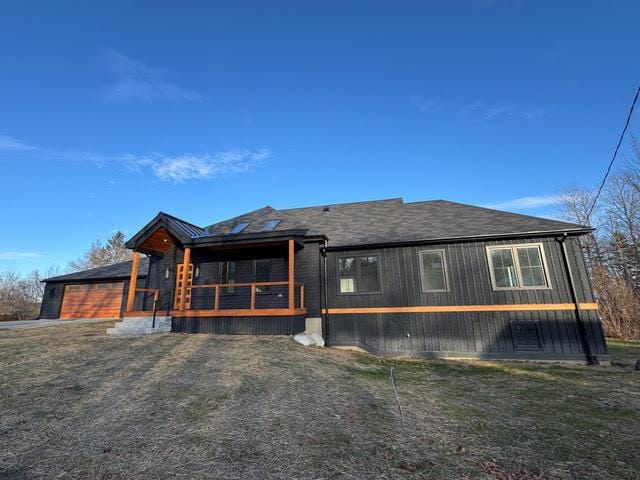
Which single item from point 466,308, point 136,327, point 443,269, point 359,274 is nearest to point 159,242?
point 136,327

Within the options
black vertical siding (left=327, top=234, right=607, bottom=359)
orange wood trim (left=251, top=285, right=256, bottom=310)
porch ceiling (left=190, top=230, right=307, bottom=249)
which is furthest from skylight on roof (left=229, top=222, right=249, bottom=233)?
black vertical siding (left=327, top=234, right=607, bottom=359)

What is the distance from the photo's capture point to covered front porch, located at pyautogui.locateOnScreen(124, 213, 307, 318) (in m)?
11.3

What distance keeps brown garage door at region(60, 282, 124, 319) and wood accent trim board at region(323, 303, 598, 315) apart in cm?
1556

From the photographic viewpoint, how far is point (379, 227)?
12.8m

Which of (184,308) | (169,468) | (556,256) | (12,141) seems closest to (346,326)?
(184,308)

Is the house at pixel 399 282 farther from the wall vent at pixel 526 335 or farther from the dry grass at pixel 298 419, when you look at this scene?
the dry grass at pixel 298 419

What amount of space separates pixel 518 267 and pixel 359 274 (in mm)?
5422

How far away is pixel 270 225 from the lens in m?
14.2

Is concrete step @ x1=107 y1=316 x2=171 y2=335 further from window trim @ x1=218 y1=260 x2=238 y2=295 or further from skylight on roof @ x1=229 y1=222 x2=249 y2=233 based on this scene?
skylight on roof @ x1=229 y1=222 x2=249 y2=233

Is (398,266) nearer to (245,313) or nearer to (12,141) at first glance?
(245,313)

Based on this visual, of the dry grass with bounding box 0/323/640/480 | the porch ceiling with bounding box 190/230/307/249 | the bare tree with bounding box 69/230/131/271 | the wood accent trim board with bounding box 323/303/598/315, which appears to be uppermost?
the bare tree with bounding box 69/230/131/271

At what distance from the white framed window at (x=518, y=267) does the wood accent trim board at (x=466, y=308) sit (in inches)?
24.1

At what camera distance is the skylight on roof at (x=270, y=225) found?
538 inches

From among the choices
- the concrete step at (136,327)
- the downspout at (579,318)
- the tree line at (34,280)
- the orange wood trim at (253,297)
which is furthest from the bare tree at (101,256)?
the downspout at (579,318)
